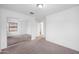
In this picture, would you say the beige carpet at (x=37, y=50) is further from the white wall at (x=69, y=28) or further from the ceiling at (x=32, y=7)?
the ceiling at (x=32, y=7)

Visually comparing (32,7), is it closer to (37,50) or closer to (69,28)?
(37,50)

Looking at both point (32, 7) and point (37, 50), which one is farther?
point (37, 50)

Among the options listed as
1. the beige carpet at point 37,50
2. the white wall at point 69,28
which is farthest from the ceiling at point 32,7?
the beige carpet at point 37,50

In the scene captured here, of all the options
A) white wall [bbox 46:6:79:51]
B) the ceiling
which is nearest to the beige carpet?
white wall [bbox 46:6:79:51]

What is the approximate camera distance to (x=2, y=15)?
219 centimetres

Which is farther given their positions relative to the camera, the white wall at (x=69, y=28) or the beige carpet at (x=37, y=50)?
the white wall at (x=69, y=28)

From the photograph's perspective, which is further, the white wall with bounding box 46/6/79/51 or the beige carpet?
the white wall with bounding box 46/6/79/51

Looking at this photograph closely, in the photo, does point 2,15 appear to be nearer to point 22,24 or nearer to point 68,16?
point 22,24

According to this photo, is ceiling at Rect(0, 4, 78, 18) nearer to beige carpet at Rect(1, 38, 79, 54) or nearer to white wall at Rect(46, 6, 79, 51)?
white wall at Rect(46, 6, 79, 51)

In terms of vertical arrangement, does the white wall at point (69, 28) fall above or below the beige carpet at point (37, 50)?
above

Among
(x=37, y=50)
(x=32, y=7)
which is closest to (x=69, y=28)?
(x=37, y=50)
